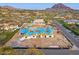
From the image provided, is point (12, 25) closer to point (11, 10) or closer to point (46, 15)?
point (11, 10)

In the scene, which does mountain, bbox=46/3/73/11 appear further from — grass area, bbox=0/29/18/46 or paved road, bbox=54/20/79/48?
grass area, bbox=0/29/18/46

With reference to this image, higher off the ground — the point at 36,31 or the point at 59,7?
the point at 59,7

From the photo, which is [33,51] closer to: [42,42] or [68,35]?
[42,42]

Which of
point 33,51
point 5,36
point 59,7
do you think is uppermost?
point 59,7

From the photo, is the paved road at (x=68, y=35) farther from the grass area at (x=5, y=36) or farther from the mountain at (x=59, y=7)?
the grass area at (x=5, y=36)

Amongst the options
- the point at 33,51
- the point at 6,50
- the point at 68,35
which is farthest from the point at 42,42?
the point at 6,50

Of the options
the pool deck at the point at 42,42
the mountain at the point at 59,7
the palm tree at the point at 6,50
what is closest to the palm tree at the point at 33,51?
the pool deck at the point at 42,42

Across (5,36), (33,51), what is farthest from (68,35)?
(5,36)
